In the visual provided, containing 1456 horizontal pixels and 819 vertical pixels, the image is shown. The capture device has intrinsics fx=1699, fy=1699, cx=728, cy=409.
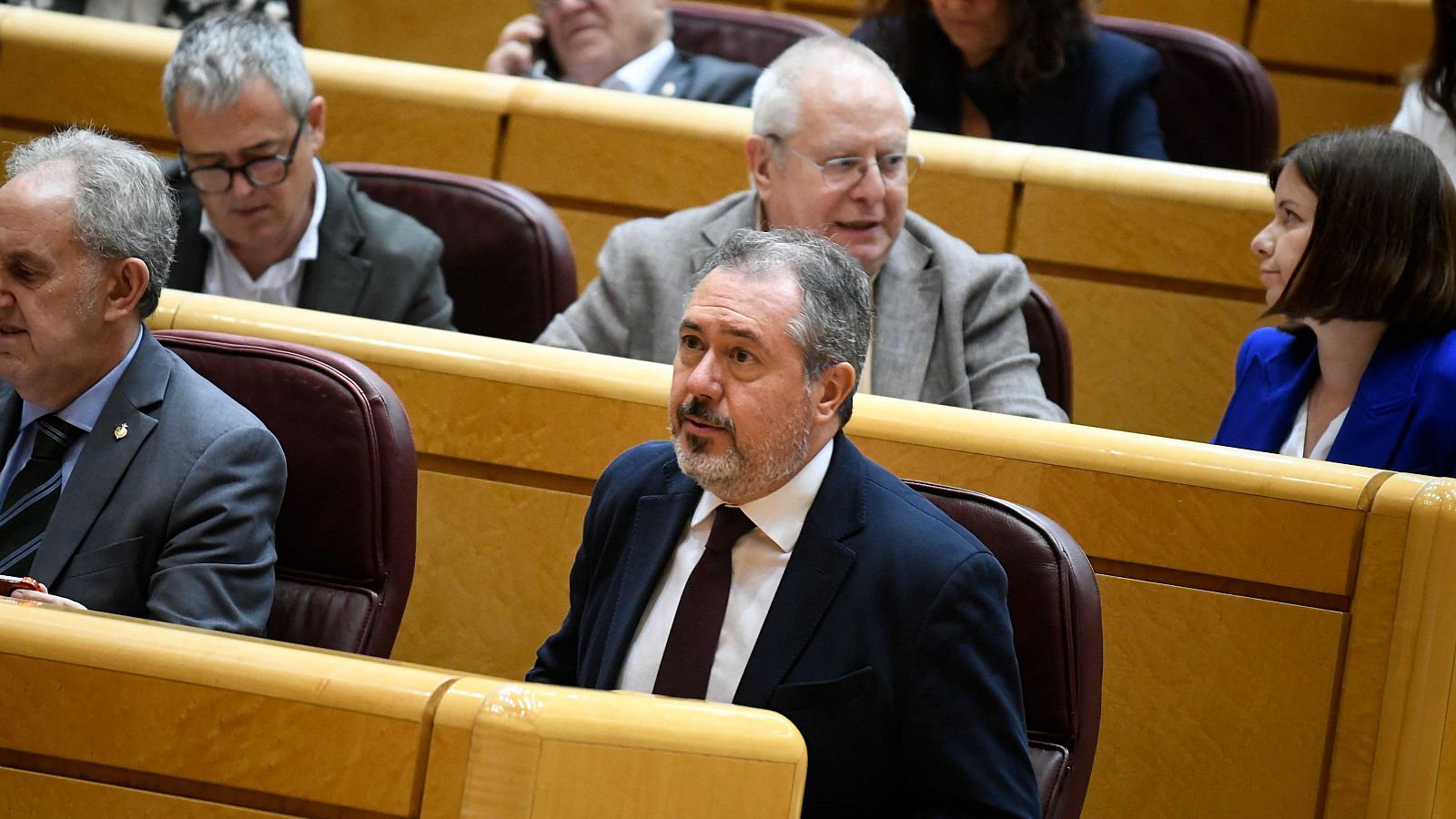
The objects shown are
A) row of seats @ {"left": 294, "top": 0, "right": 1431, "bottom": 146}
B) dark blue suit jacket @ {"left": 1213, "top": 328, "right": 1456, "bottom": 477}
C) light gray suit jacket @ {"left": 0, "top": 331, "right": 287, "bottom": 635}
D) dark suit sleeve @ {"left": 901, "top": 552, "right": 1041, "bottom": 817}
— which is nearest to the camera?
dark suit sleeve @ {"left": 901, "top": 552, "right": 1041, "bottom": 817}

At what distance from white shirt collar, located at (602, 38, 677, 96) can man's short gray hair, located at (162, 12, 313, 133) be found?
0.72 m

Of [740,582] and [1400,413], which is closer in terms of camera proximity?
[740,582]

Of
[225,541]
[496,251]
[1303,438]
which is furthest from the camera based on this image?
[496,251]

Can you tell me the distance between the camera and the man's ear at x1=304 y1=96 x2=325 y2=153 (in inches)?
91.0

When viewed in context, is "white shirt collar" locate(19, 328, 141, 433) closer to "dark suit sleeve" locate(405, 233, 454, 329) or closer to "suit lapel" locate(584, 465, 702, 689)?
"suit lapel" locate(584, 465, 702, 689)

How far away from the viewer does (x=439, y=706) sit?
0.98 m

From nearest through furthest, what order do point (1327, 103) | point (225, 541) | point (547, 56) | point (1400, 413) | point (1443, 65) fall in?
point (225, 541), point (1400, 413), point (1443, 65), point (547, 56), point (1327, 103)

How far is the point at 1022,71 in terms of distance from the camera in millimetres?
2709

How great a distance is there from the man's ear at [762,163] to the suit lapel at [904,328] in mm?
188

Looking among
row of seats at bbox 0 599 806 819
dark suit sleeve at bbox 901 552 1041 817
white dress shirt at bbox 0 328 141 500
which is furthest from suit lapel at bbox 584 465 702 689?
white dress shirt at bbox 0 328 141 500

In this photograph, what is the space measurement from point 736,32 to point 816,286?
179 centimetres

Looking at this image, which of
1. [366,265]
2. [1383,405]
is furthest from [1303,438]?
[366,265]

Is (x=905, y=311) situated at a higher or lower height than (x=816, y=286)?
lower

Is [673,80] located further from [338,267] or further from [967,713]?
[967,713]
